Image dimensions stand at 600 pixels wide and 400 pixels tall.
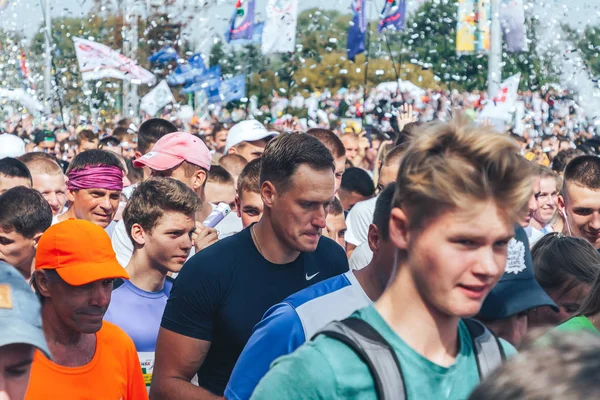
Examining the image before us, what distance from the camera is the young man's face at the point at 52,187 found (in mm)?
8477

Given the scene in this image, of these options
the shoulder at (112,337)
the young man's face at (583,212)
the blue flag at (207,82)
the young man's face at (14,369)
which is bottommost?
the blue flag at (207,82)

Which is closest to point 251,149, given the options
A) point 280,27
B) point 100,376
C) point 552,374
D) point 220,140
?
point 220,140

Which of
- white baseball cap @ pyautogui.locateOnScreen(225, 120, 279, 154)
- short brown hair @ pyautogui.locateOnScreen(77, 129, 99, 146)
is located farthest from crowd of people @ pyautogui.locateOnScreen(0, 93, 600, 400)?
short brown hair @ pyautogui.locateOnScreen(77, 129, 99, 146)

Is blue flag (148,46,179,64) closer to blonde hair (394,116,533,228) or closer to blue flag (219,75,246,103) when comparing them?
blue flag (219,75,246,103)

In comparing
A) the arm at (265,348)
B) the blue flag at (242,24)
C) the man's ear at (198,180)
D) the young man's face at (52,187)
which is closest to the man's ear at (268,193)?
the arm at (265,348)

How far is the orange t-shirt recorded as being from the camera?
3979mm

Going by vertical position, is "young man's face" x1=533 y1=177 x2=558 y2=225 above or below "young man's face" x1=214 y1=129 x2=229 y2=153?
above

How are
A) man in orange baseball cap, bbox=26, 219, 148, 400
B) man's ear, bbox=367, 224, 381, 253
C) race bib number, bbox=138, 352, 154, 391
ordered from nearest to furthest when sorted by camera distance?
man's ear, bbox=367, 224, 381, 253
man in orange baseball cap, bbox=26, 219, 148, 400
race bib number, bbox=138, 352, 154, 391

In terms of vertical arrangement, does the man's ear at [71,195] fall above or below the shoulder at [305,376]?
below

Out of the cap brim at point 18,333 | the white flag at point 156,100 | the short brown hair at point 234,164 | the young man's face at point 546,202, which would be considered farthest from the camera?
the white flag at point 156,100

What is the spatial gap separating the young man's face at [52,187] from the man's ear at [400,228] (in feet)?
20.4

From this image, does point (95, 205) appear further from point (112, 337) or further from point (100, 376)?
point (100, 376)

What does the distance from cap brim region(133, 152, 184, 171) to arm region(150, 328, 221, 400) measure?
3060 millimetres

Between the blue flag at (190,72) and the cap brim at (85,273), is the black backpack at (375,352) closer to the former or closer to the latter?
the cap brim at (85,273)
